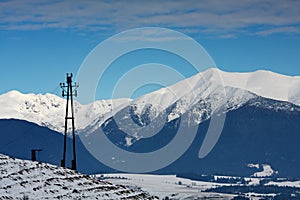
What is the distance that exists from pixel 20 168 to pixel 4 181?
5729 mm

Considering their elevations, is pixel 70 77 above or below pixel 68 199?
above

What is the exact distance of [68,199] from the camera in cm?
6575

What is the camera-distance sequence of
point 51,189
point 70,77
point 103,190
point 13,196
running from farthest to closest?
point 70,77 < point 103,190 < point 51,189 < point 13,196

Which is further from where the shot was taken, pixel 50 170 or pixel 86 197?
pixel 50 170

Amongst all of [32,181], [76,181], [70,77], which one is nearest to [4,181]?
[32,181]

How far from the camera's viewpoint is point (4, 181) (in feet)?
220

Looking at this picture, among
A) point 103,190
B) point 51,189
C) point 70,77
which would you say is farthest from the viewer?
point 70,77

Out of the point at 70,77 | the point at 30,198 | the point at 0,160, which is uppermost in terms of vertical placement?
the point at 70,77

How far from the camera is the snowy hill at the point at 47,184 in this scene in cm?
6550

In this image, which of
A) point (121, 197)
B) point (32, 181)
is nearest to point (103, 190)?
point (121, 197)

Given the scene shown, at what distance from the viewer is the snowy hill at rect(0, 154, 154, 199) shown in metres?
65.5

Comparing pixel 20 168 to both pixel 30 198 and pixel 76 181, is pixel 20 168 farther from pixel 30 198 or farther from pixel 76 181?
pixel 30 198

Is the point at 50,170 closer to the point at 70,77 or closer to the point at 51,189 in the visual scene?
the point at 51,189

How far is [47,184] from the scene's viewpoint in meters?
69.2
